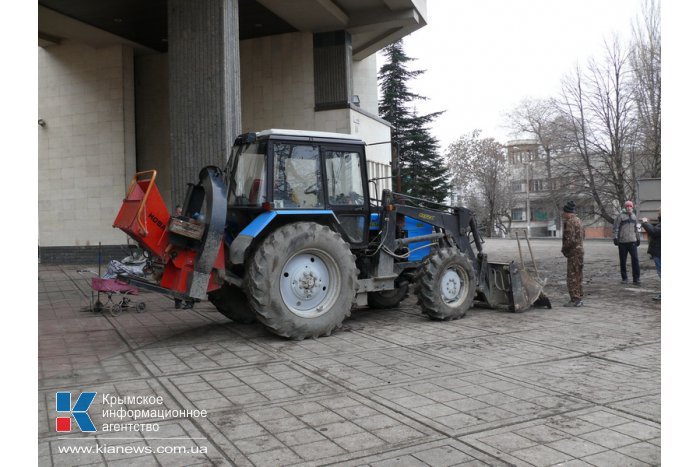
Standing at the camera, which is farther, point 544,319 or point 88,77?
point 88,77

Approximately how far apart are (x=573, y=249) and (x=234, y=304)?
5902 millimetres

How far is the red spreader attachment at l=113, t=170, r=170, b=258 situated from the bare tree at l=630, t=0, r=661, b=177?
16.7 m

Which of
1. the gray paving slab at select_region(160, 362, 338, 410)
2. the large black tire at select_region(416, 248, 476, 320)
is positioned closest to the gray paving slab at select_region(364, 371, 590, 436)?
the gray paving slab at select_region(160, 362, 338, 410)

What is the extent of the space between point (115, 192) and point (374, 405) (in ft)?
60.2

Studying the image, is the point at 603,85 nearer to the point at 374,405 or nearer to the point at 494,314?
the point at 494,314

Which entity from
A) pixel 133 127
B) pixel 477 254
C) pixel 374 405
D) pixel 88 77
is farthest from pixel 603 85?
pixel 374 405

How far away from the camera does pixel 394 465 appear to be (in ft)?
12.6

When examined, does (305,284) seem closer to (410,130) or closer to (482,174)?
(410,130)

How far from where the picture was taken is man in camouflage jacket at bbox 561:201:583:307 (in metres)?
10.3

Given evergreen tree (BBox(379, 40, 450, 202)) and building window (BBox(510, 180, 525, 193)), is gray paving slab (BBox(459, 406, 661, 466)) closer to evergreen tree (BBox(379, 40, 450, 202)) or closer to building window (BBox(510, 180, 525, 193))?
evergreen tree (BBox(379, 40, 450, 202))

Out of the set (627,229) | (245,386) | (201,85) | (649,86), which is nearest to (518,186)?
(649,86)

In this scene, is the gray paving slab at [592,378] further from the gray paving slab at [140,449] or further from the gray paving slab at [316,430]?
the gray paving slab at [140,449]

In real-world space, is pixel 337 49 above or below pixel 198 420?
above

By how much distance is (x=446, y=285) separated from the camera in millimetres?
9219
